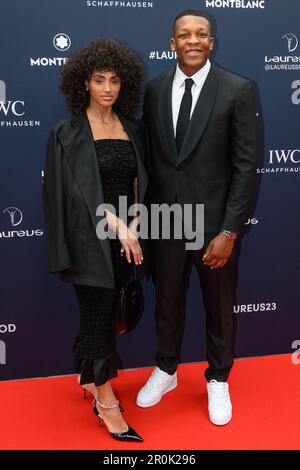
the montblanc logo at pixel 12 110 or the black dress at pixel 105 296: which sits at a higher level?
the montblanc logo at pixel 12 110

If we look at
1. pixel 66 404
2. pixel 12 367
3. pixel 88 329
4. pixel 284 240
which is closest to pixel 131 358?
pixel 66 404

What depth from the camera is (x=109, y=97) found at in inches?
84.2

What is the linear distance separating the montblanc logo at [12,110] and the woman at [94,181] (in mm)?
474

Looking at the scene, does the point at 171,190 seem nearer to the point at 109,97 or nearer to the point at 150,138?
the point at 150,138

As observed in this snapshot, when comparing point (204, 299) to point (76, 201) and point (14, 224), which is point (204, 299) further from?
point (14, 224)

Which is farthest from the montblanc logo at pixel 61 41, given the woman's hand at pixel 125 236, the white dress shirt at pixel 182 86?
the woman's hand at pixel 125 236

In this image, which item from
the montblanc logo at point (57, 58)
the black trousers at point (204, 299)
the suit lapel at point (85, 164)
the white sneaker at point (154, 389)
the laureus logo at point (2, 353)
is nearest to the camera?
the suit lapel at point (85, 164)

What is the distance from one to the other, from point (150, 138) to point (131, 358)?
1.43 metres

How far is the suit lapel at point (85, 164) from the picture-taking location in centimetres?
210

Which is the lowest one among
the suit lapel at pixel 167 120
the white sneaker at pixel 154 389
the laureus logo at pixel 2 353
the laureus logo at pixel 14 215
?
the white sneaker at pixel 154 389

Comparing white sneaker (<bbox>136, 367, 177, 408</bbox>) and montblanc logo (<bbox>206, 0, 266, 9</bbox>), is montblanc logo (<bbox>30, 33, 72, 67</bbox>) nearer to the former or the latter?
montblanc logo (<bbox>206, 0, 266, 9</bbox>)

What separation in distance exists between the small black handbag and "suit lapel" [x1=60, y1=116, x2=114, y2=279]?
39 centimetres

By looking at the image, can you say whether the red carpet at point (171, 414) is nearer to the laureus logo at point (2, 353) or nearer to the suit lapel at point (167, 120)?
the laureus logo at point (2, 353)

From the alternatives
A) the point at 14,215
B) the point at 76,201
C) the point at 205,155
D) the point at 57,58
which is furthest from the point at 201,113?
the point at 14,215
